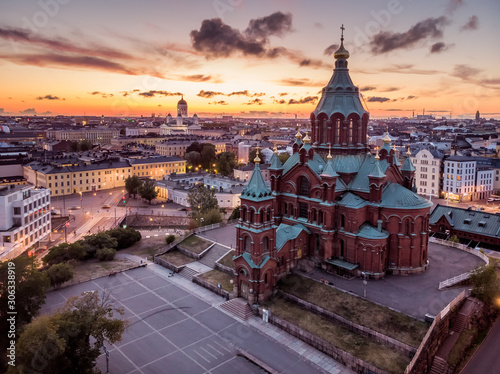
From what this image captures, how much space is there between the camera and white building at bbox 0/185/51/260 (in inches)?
2381

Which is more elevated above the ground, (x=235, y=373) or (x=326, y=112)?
(x=326, y=112)

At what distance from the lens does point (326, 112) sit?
54.0 m

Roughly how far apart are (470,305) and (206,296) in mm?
31483

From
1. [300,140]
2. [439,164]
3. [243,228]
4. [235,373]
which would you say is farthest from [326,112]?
[439,164]

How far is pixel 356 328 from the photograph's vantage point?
38625 mm

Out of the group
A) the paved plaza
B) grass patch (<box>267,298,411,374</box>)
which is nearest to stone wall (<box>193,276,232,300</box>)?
the paved plaza

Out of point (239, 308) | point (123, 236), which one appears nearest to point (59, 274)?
point (123, 236)

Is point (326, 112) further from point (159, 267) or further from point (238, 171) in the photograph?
point (238, 171)

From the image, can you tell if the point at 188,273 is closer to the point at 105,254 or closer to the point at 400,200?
the point at 105,254

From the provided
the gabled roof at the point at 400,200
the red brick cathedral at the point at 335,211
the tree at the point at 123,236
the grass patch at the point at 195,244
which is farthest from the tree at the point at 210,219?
the gabled roof at the point at 400,200

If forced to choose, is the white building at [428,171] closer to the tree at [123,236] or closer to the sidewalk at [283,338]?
the tree at [123,236]

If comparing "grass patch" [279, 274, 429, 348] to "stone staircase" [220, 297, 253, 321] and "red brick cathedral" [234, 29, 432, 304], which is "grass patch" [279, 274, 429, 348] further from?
"stone staircase" [220, 297, 253, 321]

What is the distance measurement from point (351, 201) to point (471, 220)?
31.3 meters

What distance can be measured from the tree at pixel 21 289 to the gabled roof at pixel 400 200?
4129 cm
